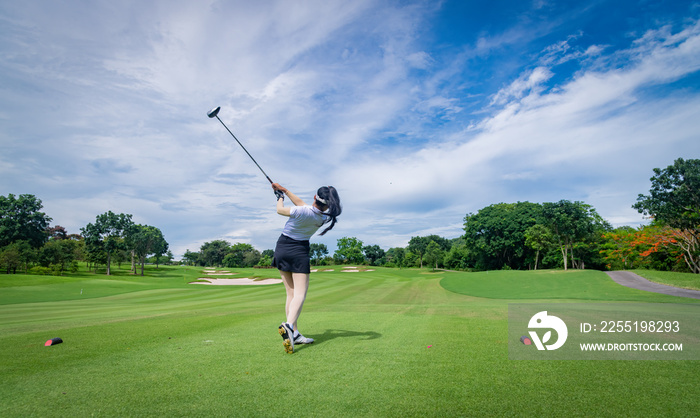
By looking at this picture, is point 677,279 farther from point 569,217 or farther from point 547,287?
point 569,217

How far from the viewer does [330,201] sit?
5309 mm

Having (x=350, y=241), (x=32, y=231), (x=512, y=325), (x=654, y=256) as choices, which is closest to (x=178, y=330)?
(x=512, y=325)

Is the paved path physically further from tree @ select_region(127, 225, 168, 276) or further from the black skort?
tree @ select_region(127, 225, 168, 276)

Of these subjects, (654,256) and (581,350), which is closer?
(581,350)

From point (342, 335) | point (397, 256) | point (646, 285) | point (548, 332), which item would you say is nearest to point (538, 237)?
point (646, 285)

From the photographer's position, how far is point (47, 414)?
8.71ft

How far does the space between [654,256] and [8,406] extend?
169 ft

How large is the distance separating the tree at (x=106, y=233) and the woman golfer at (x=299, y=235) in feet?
202

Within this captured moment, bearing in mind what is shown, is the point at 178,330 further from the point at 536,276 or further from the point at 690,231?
the point at 690,231

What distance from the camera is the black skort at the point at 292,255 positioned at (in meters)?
5.21

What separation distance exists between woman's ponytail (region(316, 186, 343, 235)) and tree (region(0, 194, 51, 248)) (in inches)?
2602

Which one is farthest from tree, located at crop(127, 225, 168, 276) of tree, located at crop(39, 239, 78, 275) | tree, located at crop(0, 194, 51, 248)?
tree, located at crop(0, 194, 51, 248)

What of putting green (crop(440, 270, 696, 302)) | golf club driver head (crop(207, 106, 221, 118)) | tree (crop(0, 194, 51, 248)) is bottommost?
putting green (crop(440, 270, 696, 302))

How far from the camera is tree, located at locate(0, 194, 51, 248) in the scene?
168ft
